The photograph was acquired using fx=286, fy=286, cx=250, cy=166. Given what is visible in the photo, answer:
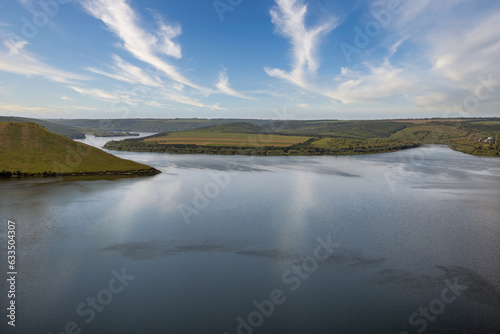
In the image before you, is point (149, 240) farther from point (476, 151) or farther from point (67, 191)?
point (476, 151)

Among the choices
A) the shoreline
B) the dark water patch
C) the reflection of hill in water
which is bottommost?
the shoreline

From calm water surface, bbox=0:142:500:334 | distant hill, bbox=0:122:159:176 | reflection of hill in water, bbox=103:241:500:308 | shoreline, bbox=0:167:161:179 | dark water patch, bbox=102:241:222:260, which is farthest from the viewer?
distant hill, bbox=0:122:159:176

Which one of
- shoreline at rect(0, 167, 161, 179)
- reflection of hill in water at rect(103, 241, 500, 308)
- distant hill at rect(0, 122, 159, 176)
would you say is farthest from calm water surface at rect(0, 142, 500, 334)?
distant hill at rect(0, 122, 159, 176)

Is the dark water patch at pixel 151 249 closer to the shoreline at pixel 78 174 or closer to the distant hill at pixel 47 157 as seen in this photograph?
the shoreline at pixel 78 174

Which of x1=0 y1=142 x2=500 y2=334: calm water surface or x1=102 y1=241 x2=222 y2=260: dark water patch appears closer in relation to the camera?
x1=0 y1=142 x2=500 y2=334: calm water surface

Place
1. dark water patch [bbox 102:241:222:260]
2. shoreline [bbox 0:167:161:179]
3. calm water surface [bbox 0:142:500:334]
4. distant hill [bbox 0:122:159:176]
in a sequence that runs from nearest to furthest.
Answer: calm water surface [bbox 0:142:500:334] → dark water patch [bbox 102:241:222:260] → shoreline [bbox 0:167:161:179] → distant hill [bbox 0:122:159:176]

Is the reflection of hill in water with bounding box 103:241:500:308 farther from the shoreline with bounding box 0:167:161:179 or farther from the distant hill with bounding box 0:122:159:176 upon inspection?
the distant hill with bounding box 0:122:159:176

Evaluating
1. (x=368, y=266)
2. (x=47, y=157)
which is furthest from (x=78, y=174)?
(x=368, y=266)

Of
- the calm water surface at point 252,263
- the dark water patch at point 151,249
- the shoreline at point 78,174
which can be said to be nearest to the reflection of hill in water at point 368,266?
the dark water patch at point 151,249
